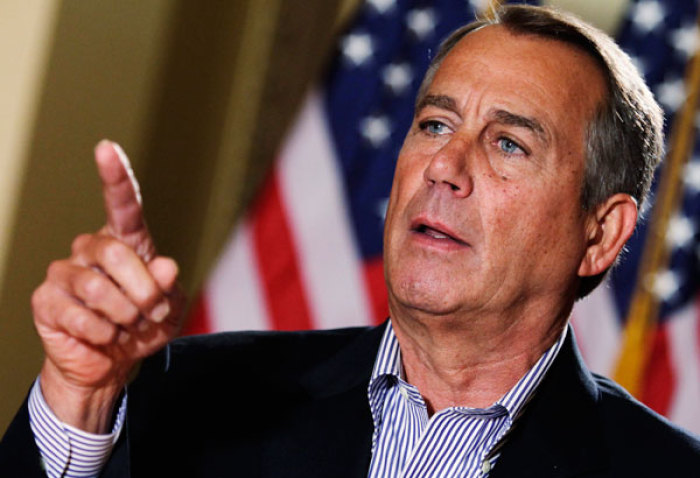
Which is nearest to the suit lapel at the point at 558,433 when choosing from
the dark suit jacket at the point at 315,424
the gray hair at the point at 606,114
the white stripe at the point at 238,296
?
the dark suit jacket at the point at 315,424

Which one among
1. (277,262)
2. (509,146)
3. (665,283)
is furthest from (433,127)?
(665,283)

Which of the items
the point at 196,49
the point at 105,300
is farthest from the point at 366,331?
the point at 196,49

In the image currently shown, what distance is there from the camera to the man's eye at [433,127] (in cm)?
182

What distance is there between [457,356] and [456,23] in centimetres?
170

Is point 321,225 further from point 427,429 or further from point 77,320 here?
point 77,320

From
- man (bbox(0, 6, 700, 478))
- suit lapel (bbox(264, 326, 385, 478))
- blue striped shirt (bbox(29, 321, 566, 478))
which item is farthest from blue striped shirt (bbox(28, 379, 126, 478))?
blue striped shirt (bbox(29, 321, 566, 478))

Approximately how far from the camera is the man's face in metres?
1.68

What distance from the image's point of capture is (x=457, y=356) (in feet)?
5.65

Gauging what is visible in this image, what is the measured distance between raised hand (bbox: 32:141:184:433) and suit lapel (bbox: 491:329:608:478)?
0.67 metres

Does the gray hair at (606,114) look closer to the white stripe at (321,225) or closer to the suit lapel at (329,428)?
the suit lapel at (329,428)

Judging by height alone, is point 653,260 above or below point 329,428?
above

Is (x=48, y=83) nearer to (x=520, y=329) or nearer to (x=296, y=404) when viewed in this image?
(x=296, y=404)

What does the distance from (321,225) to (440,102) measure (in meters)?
1.37

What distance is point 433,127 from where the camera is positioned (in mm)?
1836
